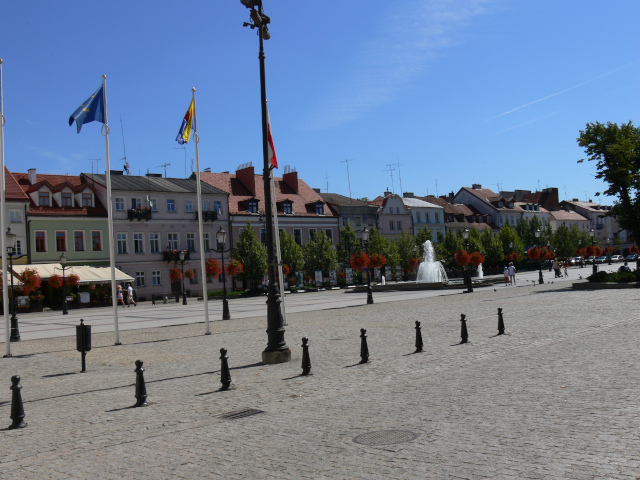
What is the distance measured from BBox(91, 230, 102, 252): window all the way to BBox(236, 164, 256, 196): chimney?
19.8 metres

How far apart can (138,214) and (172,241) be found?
4.90m

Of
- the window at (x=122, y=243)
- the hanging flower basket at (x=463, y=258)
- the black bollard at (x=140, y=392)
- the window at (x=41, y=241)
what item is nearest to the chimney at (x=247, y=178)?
the window at (x=122, y=243)

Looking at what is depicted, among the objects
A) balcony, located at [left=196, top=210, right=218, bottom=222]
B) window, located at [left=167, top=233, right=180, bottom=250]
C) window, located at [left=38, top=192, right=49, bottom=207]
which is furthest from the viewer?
balcony, located at [left=196, top=210, right=218, bottom=222]

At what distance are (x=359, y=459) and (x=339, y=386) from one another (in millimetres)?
4161

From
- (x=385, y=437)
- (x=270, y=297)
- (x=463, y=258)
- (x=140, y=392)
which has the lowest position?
(x=385, y=437)

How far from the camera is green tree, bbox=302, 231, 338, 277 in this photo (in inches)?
2586

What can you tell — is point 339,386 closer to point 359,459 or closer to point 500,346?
point 359,459

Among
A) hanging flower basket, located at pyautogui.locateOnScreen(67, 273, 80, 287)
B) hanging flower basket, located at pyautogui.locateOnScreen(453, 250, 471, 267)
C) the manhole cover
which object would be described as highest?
hanging flower basket, located at pyautogui.locateOnScreen(67, 273, 80, 287)

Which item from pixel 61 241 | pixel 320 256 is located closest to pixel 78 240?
pixel 61 241

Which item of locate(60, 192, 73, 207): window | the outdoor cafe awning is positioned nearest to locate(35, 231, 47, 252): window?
the outdoor cafe awning

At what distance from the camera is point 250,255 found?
2345 inches

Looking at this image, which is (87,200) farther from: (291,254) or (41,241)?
(291,254)

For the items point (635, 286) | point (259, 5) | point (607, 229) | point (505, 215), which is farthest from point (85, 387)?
point (607, 229)

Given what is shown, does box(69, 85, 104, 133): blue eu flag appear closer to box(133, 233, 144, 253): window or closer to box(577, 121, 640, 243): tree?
box(577, 121, 640, 243): tree
